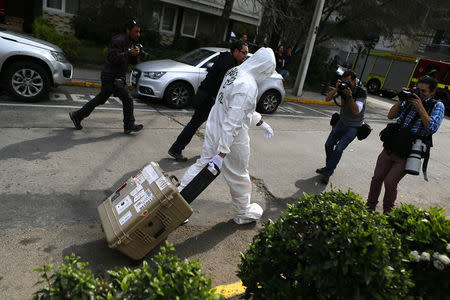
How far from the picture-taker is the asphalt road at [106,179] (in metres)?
3.07

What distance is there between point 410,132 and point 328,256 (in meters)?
2.80

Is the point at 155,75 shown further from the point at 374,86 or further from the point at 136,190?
the point at 374,86

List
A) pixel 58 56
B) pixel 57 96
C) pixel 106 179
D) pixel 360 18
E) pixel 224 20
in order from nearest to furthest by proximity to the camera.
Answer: pixel 106 179 < pixel 58 56 < pixel 57 96 < pixel 224 20 < pixel 360 18

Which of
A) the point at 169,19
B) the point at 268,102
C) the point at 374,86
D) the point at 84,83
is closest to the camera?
the point at 84,83

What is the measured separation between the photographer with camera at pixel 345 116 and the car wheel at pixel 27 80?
5691mm

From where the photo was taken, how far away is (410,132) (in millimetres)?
4012

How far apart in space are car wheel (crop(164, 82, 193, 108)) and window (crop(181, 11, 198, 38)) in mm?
13097

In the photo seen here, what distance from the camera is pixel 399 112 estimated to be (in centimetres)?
418

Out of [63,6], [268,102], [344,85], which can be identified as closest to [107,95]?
[344,85]

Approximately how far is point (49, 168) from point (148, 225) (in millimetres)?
2374

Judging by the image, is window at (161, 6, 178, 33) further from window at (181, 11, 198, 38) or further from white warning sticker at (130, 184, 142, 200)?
white warning sticker at (130, 184, 142, 200)

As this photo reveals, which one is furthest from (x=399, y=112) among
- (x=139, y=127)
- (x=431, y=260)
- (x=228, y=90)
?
(x=139, y=127)

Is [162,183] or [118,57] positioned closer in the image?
[162,183]

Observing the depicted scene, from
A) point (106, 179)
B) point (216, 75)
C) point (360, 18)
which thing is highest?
point (360, 18)
